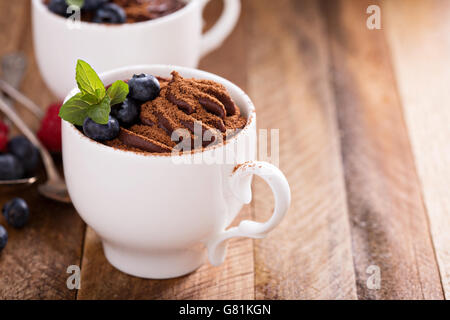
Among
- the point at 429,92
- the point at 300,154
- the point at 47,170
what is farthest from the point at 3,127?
the point at 429,92

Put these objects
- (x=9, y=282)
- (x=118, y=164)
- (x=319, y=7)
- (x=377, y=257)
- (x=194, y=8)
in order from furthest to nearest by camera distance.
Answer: (x=319, y=7) → (x=194, y=8) → (x=377, y=257) → (x=9, y=282) → (x=118, y=164)

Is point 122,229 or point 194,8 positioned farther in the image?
point 194,8

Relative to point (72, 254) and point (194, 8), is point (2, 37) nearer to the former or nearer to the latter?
point (194, 8)

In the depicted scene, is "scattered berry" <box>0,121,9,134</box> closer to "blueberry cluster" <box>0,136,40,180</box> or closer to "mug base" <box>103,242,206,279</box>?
"blueberry cluster" <box>0,136,40,180</box>

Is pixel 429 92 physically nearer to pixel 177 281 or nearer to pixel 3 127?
pixel 177 281

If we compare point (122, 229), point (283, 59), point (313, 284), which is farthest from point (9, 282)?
point (283, 59)

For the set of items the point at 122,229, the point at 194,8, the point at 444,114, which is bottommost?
the point at 444,114

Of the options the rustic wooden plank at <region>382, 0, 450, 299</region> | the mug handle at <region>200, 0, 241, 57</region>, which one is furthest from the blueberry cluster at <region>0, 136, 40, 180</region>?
the rustic wooden plank at <region>382, 0, 450, 299</region>
